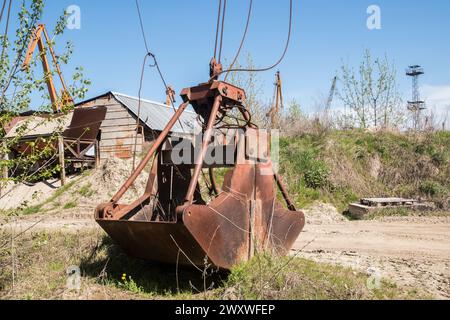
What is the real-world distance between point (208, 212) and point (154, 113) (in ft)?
56.3

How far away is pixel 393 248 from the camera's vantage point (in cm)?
642

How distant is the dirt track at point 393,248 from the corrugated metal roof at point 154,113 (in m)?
10.1

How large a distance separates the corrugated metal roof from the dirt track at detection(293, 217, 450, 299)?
10073mm

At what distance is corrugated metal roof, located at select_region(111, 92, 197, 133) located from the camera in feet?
61.8

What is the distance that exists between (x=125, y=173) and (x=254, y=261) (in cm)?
1110

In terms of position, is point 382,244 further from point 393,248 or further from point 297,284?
point 297,284

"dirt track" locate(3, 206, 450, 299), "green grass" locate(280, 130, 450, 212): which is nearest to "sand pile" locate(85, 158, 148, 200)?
"dirt track" locate(3, 206, 450, 299)

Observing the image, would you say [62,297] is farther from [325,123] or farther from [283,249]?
[325,123]

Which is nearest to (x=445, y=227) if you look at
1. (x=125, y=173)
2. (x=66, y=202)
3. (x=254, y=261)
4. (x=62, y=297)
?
(x=254, y=261)

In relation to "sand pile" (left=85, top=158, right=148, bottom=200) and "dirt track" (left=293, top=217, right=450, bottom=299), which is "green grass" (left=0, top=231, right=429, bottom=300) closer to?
"dirt track" (left=293, top=217, right=450, bottom=299)

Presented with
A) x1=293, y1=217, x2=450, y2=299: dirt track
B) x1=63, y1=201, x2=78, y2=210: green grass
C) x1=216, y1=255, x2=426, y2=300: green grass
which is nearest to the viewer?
x1=216, y1=255, x2=426, y2=300: green grass

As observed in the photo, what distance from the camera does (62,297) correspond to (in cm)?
406

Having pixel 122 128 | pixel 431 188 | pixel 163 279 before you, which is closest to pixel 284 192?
pixel 163 279

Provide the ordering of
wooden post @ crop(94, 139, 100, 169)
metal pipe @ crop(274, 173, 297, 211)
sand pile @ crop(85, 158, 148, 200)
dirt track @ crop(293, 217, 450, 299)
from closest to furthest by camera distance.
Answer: dirt track @ crop(293, 217, 450, 299) → metal pipe @ crop(274, 173, 297, 211) → sand pile @ crop(85, 158, 148, 200) → wooden post @ crop(94, 139, 100, 169)
